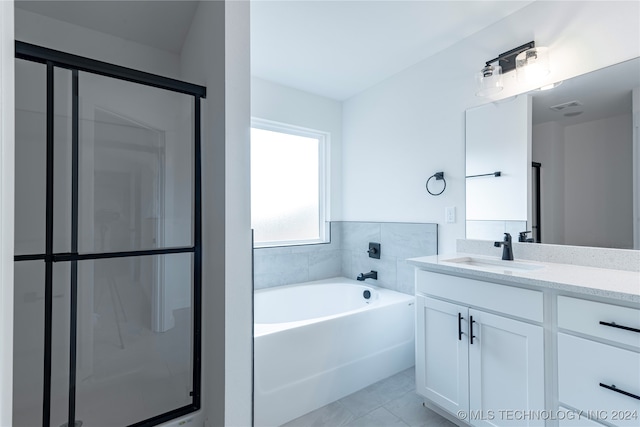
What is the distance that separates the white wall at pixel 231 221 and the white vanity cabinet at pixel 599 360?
1.34 metres

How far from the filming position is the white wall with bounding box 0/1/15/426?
0.53 m

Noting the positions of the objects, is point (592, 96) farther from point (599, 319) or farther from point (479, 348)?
point (479, 348)

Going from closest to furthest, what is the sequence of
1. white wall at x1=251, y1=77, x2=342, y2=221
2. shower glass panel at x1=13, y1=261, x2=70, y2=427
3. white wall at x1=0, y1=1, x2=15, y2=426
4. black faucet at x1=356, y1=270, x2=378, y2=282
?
white wall at x1=0, y1=1, x2=15, y2=426, shower glass panel at x1=13, y1=261, x2=70, y2=427, white wall at x1=251, y1=77, x2=342, y2=221, black faucet at x1=356, y1=270, x2=378, y2=282

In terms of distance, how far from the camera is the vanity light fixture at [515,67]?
176 centimetres

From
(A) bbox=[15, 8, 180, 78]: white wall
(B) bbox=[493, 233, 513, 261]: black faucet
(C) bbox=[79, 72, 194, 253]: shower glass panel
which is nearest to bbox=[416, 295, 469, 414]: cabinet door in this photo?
(B) bbox=[493, 233, 513, 261]: black faucet

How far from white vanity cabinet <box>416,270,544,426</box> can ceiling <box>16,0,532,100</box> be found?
1686mm

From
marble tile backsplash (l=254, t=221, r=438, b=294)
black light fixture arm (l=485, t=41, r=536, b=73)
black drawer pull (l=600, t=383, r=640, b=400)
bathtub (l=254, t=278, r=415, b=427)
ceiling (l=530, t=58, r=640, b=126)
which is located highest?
black light fixture arm (l=485, t=41, r=536, b=73)

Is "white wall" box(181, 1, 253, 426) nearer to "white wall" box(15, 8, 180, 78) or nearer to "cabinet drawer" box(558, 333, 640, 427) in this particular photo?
"white wall" box(15, 8, 180, 78)

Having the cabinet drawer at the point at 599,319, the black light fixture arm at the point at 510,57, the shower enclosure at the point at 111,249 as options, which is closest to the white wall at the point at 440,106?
the black light fixture arm at the point at 510,57

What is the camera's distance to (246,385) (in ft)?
4.28

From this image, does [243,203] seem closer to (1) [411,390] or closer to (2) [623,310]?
(2) [623,310]

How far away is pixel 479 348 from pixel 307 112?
2547mm

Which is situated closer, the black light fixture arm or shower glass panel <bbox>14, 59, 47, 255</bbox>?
shower glass panel <bbox>14, 59, 47, 255</bbox>

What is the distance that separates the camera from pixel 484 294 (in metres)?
1.49
